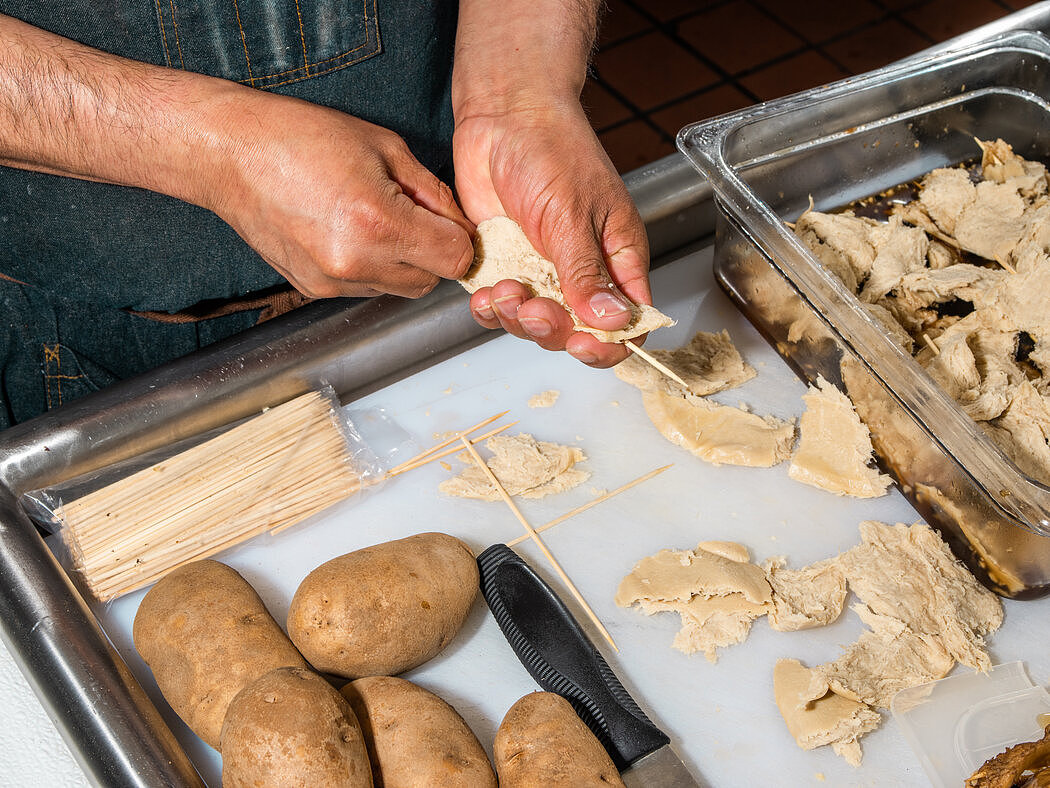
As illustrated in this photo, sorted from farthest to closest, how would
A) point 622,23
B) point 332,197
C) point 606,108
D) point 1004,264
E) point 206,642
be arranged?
1. point 622,23
2. point 606,108
3. point 1004,264
4. point 332,197
5. point 206,642

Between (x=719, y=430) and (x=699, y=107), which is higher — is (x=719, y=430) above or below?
above

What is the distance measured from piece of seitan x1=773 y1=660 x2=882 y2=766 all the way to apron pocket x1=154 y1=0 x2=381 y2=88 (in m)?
1.14

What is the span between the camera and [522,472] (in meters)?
1.42

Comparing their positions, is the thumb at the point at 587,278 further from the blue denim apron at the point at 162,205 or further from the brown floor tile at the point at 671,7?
the brown floor tile at the point at 671,7

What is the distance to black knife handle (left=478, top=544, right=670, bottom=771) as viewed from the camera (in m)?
1.10

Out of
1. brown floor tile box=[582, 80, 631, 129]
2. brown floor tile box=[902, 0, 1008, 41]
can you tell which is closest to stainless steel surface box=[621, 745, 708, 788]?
brown floor tile box=[582, 80, 631, 129]

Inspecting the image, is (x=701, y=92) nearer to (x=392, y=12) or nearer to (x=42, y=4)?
(x=392, y=12)

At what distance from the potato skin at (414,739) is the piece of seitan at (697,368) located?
0.63 metres

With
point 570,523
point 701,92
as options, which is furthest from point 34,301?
point 701,92

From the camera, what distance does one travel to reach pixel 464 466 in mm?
1453

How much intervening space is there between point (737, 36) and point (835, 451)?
270 centimetres

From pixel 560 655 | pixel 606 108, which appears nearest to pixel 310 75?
pixel 560 655

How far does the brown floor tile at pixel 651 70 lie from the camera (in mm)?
3500

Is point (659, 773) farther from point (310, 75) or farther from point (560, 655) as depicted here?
point (310, 75)
